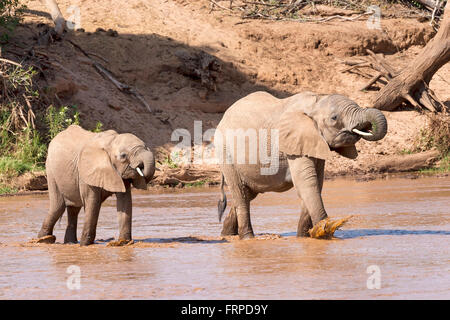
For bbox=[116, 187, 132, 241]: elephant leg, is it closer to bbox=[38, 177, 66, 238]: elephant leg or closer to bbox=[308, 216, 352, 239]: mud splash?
bbox=[38, 177, 66, 238]: elephant leg

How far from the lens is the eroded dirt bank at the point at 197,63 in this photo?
19938 mm

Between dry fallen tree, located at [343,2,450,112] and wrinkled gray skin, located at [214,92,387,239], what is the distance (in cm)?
1135

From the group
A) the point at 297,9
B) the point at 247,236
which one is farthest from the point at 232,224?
the point at 297,9

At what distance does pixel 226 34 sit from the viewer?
79.8 ft

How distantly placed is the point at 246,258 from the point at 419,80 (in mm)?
14057

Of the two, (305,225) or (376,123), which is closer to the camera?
(376,123)

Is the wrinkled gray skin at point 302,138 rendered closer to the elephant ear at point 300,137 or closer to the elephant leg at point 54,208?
the elephant ear at point 300,137

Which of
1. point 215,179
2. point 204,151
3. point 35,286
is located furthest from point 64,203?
point 204,151

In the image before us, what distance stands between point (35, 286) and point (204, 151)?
12.3 metres

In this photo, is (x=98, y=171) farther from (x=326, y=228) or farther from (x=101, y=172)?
(x=326, y=228)

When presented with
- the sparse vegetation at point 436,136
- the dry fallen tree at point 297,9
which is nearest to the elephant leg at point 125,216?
the sparse vegetation at point 436,136

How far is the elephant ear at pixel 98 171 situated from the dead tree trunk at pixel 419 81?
509 inches

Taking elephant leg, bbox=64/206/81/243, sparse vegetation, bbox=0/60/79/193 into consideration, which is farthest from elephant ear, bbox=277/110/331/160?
sparse vegetation, bbox=0/60/79/193

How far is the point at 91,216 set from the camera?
32.2ft
